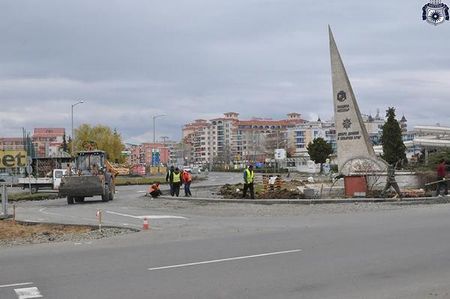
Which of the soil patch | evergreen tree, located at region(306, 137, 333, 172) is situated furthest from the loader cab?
evergreen tree, located at region(306, 137, 333, 172)

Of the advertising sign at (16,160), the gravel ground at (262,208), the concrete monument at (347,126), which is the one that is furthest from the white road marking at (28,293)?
the concrete monument at (347,126)

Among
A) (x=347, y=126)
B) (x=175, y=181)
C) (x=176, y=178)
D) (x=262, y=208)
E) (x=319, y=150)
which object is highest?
(x=347, y=126)

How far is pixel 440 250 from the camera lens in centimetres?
1146

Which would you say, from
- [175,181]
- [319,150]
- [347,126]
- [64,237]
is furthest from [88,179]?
[319,150]

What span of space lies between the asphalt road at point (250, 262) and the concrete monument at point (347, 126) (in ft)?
62.3

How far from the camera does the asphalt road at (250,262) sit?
8422 mm

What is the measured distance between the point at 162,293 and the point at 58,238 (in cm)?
881

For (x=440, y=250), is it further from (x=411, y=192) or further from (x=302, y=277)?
(x=411, y=192)

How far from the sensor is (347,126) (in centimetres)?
3809

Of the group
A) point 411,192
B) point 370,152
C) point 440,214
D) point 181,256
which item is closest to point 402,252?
point 181,256

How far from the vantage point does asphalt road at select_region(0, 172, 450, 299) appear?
8422 millimetres

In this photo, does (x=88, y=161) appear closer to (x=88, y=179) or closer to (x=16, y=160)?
(x=88, y=179)

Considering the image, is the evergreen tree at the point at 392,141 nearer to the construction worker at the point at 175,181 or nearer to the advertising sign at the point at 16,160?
the construction worker at the point at 175,181

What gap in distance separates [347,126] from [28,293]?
31444mm
